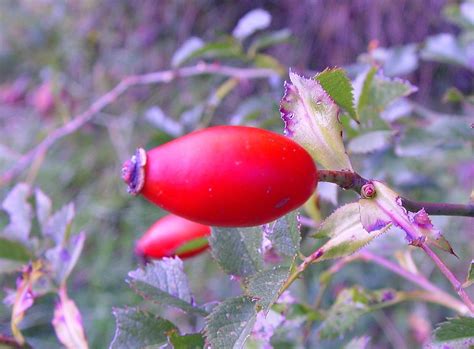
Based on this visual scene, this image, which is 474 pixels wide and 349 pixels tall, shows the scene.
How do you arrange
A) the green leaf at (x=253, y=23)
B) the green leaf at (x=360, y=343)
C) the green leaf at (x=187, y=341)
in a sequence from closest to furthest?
1. the green leaf at (x=187, y=341)
2. the green leaf at (x=360, y=343)
3. the green leaf at (x=253, y=23)

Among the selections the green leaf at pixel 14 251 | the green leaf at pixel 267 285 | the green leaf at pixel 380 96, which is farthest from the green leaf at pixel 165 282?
the green leaf at pixel 380 96

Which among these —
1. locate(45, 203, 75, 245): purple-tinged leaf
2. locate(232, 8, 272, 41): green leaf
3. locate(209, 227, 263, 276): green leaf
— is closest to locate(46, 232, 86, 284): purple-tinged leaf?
locate(45, 203, 75, 245): purple-tinged leaf

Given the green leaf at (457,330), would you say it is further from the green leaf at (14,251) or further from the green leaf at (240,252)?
the green leaf at (14,251)

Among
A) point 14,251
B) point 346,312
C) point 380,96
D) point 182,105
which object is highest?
point 380,96

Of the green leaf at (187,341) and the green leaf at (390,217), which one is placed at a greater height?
the green leaf at (390,217)

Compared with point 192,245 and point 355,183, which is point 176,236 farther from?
point 355,183

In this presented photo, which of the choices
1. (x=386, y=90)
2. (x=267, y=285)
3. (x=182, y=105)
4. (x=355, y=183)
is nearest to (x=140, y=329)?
(x=267, y=285)

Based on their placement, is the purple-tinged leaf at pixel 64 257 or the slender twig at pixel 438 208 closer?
the slender twig at pixel 438 208
